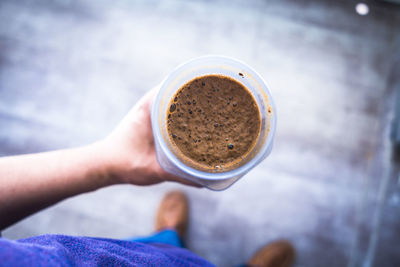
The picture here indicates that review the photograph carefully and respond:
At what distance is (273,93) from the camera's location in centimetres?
134

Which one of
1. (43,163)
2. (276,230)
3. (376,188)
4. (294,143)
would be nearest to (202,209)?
(276,230)

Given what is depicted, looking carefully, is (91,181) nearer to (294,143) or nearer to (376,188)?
(294,143)

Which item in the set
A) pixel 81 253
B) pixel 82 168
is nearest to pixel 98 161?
pixel 82 168

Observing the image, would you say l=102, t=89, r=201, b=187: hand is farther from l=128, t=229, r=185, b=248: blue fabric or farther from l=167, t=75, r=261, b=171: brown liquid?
l=128, t=229, r=185, b=248: blue fabric

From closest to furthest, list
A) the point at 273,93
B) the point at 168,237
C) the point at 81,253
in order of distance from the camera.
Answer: the point at 81,253
the point at 168,237
the point at 273,93

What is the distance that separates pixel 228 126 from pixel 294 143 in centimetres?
86

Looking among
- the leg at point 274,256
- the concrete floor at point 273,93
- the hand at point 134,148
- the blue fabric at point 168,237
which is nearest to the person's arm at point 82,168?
the hand at point 134,148

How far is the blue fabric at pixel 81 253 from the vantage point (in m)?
0.44

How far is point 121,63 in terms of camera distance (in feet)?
4.58

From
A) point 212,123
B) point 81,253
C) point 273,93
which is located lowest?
point 81,253

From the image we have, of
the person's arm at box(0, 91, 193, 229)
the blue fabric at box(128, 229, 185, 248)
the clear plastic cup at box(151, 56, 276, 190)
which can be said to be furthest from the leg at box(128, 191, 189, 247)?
the clear plastic cup at box(151, 56, 276, 190)

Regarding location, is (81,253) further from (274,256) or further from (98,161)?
(274,256)

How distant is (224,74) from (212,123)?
12 centimetres

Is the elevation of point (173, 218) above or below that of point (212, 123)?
below
